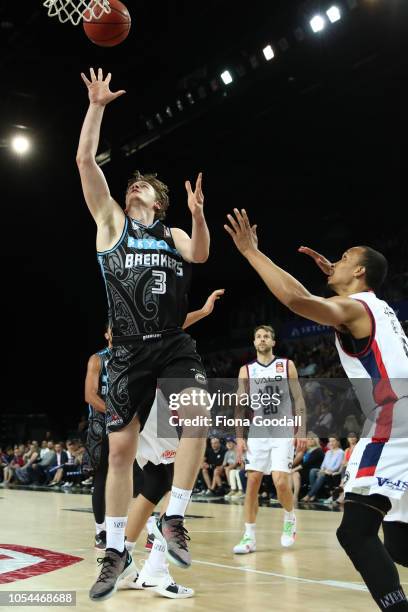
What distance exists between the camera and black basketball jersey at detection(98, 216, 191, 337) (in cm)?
401

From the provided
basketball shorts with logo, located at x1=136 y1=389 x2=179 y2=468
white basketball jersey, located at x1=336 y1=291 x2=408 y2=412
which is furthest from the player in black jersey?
basketball shorts with logo, located at x1=136 y1=389 x2=179 y2=468

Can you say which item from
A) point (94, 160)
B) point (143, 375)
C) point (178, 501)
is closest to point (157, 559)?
point (178, 501)

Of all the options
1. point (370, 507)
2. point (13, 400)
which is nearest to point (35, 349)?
point (13, 400)

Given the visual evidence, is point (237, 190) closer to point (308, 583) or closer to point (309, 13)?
point (309, 13)

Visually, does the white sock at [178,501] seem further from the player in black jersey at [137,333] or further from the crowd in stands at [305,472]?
the crowd in stands at [305,472]

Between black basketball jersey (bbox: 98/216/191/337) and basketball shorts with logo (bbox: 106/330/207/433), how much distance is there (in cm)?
11

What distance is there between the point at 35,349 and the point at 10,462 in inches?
205

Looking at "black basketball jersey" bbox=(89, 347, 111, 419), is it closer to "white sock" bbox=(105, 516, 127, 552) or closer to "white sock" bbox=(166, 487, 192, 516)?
"white sock" bbox=(105, 516, 127, 552)

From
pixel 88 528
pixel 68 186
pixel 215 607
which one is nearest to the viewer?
pixel 215 607

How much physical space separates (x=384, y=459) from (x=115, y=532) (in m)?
1.58

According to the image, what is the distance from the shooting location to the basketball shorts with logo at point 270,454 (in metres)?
6.89

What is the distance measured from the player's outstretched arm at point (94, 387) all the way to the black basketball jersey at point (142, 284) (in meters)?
2.08

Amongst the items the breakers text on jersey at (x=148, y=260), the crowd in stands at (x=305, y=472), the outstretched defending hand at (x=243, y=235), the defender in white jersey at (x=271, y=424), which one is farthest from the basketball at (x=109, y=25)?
the crowd in stands at (x=305, y=472)

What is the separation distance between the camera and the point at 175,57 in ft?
48.4
